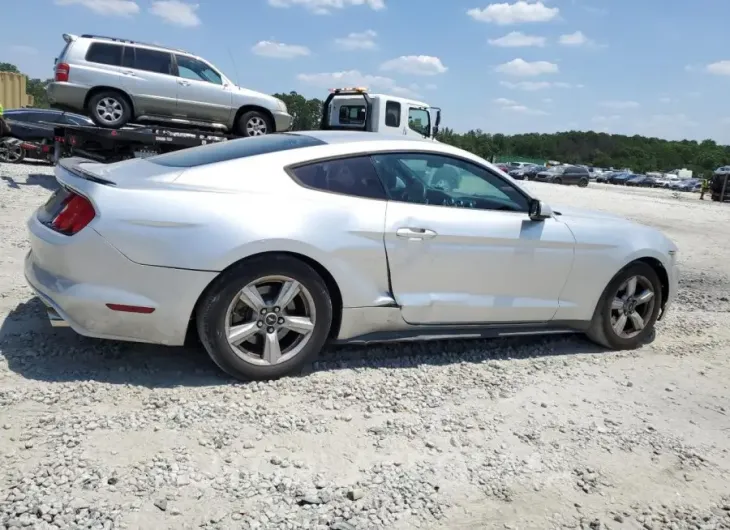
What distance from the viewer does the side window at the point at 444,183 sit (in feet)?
13.2

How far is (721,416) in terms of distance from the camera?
3875mm

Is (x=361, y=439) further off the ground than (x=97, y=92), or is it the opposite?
(x=97, y=92)

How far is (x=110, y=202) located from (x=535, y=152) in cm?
13283

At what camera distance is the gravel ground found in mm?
2555

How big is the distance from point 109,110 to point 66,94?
0.76m

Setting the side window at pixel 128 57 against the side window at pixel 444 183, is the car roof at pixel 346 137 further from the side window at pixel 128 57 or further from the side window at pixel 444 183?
the side window at pixel 128 57

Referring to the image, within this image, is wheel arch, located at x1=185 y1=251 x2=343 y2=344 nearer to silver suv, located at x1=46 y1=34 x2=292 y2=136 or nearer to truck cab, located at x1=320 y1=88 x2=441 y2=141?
silver suv, located at x1=46 y1=34 x2=292 y2=136

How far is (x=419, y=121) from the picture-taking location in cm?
1569

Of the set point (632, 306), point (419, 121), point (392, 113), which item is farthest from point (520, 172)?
point (632, 306)

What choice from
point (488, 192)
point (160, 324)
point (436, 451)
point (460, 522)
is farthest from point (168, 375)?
point (488, 192)

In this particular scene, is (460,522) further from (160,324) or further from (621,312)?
(621,312)

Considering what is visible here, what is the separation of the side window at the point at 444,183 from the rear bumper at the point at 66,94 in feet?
29.6

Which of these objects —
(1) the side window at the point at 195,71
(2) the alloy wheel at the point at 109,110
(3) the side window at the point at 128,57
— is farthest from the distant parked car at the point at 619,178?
(2) the alloy wheel at the point at 109,110

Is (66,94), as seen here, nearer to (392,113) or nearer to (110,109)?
(110,109)
